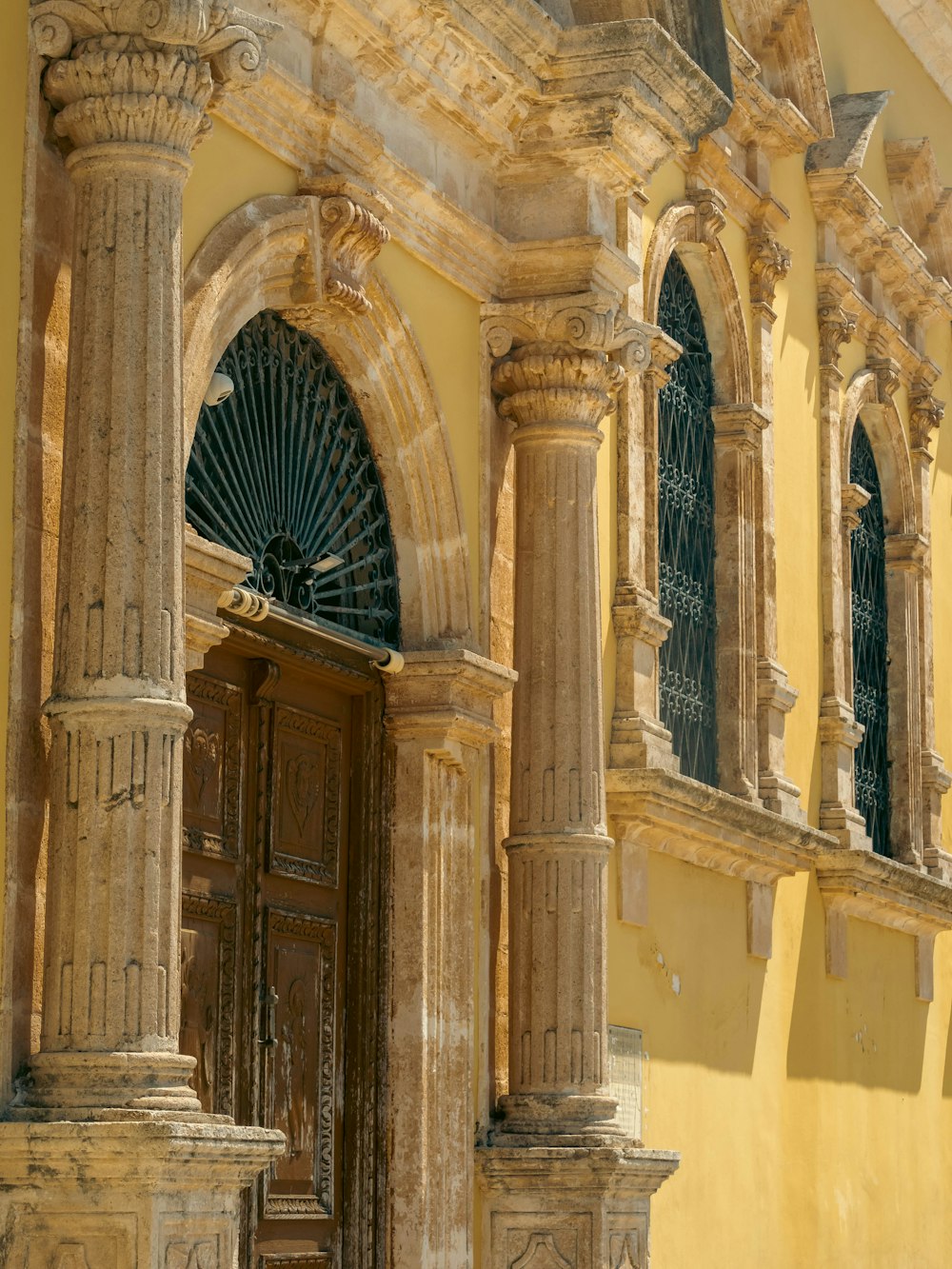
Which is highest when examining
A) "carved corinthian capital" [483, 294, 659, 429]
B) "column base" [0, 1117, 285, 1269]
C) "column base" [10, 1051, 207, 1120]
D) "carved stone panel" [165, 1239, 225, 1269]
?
"carved corinthian capital" [483, 294, 659, 429]

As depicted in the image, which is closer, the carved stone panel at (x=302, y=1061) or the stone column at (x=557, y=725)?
the carved stone panel at (x=302, y=1061)

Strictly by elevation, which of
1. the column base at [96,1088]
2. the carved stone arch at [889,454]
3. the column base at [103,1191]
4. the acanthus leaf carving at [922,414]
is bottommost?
the column base at [103,1191]

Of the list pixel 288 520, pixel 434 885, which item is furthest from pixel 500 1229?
pixel 288 520

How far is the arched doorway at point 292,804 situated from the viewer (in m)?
8.41

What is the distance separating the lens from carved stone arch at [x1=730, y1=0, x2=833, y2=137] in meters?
13.6

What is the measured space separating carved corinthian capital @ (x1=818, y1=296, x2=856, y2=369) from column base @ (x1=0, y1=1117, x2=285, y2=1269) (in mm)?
8304

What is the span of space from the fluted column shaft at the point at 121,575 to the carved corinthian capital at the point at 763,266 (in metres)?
6.16

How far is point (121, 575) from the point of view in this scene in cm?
700

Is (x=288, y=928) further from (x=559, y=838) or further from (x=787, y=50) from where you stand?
(x=787, y=50)

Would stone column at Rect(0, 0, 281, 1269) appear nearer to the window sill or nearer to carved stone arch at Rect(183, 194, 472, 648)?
carved stone arch at Rect(183, 194, 472, 648)

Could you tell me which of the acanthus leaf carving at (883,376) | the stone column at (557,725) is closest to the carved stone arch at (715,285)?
the acanthus leaf carving at (883,376)

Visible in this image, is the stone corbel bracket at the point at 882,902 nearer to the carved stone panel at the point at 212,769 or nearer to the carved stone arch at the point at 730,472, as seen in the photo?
the carved stone arch at the point at 730,472

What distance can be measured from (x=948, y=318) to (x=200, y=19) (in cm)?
980

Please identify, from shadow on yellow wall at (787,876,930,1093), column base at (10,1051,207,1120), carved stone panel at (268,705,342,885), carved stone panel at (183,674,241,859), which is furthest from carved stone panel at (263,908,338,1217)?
shadow on yellow wall at (787,876,930,1093)
